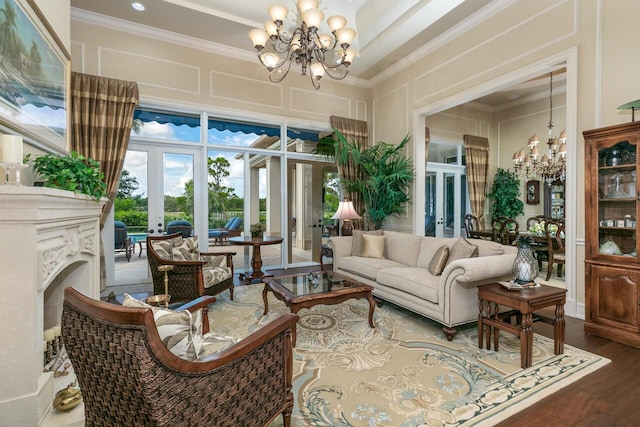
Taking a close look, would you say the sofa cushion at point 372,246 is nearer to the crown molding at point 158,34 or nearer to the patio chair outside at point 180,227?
the patio chair outside at point 180,227

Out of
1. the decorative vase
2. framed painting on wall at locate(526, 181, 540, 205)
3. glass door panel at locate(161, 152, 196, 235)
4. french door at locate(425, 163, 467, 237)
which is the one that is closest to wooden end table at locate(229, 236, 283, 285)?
glass door panel at locate(161, 152, 196, 235)

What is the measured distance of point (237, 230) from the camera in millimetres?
5629

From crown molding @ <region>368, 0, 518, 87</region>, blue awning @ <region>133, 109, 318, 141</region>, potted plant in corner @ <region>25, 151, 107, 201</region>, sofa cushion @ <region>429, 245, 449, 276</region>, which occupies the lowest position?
sofa cushion @ <region>429, 245, 449, 276</region>

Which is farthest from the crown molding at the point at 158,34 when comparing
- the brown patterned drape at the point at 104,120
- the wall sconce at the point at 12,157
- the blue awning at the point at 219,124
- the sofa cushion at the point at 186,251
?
the wall sconce at the point at 12,157

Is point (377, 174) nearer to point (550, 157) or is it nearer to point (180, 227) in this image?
point (550, 157)

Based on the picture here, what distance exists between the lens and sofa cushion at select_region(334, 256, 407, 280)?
388 cm

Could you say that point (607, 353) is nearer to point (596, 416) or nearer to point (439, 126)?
point (596, 416)

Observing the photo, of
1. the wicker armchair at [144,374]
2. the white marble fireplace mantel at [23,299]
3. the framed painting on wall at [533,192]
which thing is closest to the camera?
the wicker armchair at [144,374]

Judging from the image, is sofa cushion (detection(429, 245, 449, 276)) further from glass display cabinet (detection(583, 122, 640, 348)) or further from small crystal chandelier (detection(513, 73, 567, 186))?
small crystal chandelier (detection(513, 73, 567, 186))

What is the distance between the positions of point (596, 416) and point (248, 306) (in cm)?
318

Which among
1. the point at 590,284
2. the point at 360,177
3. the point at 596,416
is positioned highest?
the point at 360,177

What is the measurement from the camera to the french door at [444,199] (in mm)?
7262

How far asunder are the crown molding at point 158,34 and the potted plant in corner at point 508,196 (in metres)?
6.13

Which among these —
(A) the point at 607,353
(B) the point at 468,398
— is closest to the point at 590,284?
(A) the point at 607,353
